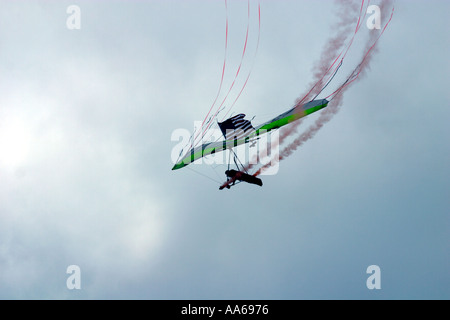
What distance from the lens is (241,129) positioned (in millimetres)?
62844

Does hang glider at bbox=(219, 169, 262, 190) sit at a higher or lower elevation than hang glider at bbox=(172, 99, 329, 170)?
lower

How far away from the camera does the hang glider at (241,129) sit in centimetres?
5828

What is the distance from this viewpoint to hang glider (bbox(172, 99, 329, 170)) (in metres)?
58.3

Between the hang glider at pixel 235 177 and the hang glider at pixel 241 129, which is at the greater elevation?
the hang glider at pixel 241 129

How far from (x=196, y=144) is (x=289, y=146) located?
13.2m

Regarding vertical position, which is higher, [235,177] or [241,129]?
[241,129]
